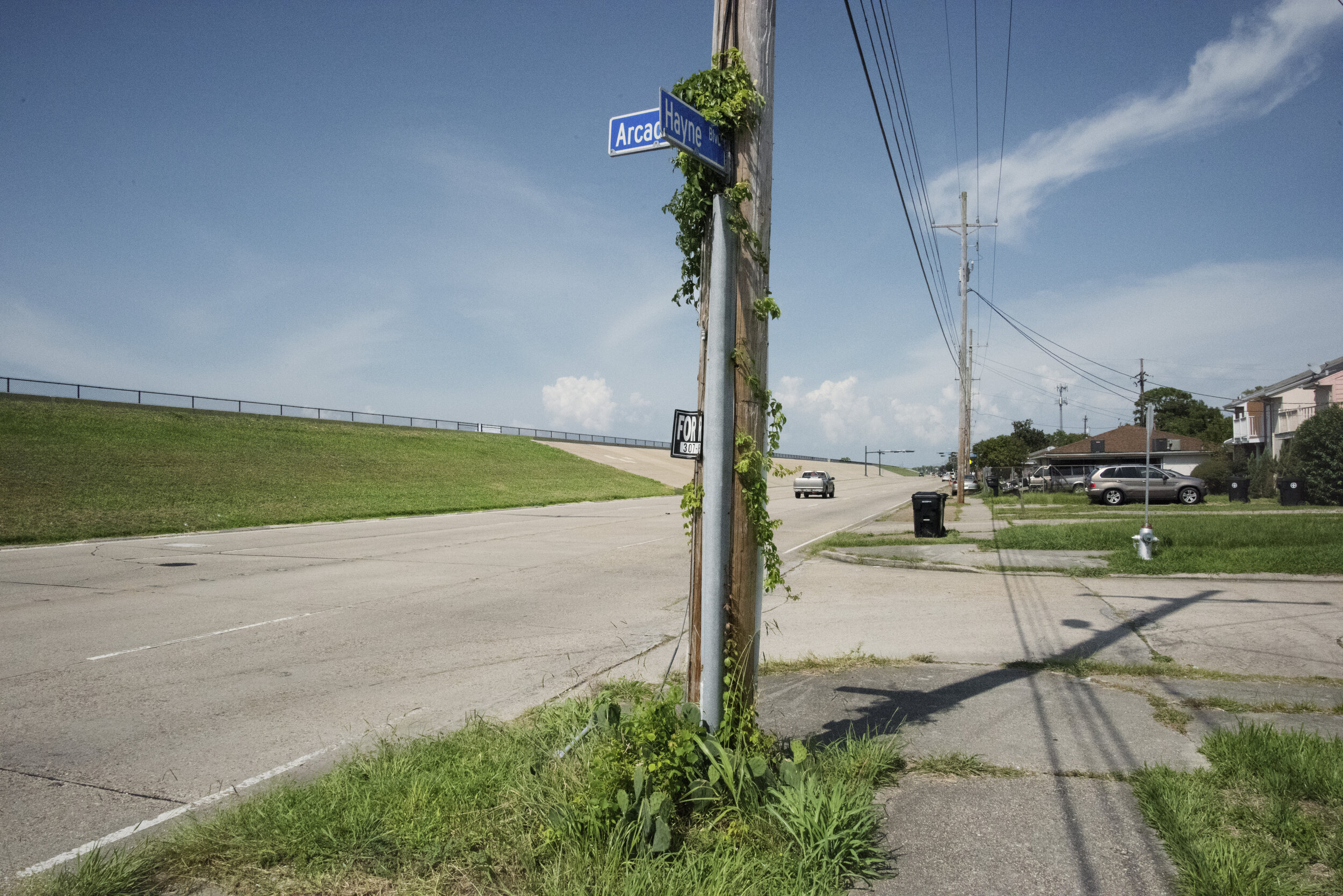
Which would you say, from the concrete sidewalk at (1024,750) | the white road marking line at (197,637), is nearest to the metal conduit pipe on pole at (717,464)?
the concrete sidewalk at (1024,750)

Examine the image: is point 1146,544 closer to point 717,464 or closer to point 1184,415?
point 717,464

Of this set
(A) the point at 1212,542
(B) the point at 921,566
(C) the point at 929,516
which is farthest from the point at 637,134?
(C) the point at 929,516

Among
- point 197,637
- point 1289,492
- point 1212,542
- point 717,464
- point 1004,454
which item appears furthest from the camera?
point 1004,454

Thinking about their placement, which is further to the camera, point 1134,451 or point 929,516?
point 1134,451

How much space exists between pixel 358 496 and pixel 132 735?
26.8 m

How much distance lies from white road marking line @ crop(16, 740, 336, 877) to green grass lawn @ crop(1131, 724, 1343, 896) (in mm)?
4456

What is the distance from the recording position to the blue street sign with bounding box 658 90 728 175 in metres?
3.69

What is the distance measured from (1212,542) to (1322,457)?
19955 millimetres

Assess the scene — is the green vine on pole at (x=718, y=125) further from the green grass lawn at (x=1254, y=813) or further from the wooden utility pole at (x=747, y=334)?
the green grass lawn at (x=1254, y=813)

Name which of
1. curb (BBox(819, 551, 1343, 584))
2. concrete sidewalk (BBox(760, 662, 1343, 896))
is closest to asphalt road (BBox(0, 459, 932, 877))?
concrete sidewalk (BBox(760, 662, 1343, 896))

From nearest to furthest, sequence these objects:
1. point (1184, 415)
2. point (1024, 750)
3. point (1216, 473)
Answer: point (1024, 750) → point (1216, 473) → point (1184, 415)

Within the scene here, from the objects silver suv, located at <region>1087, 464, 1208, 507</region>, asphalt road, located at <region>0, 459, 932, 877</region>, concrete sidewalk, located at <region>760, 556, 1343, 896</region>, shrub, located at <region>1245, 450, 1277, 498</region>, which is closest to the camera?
concrete sidewalk, located at <region>760, 556, 1343, 896</region>

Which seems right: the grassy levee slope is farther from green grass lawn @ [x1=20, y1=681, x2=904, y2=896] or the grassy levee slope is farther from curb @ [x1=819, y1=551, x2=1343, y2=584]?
green grass lawn @ [x1=20, y1=681, x2=904, y2=896]

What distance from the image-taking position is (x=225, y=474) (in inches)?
1220
